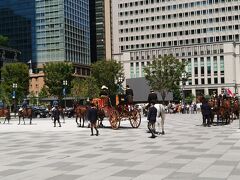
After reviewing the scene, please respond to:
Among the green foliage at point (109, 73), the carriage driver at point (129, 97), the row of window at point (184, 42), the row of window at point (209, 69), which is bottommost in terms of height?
the carriage driver at point (129, 97)

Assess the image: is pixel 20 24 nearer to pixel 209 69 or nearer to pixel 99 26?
pixel 99 26

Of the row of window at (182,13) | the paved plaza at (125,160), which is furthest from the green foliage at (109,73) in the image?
the paved plaza at (125,160)

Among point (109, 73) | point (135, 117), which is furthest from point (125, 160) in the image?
point (109, 73)

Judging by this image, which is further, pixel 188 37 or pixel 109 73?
pixel 188 37

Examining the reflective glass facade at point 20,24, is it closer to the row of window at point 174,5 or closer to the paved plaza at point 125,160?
the row of window at point 174,5

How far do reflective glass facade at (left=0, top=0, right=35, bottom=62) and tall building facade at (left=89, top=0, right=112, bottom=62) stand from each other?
3576 cm

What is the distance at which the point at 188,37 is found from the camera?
426ft

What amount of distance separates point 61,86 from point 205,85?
173 feet

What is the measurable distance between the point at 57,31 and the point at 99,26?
44.0 metres

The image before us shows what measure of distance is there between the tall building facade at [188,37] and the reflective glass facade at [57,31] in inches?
601

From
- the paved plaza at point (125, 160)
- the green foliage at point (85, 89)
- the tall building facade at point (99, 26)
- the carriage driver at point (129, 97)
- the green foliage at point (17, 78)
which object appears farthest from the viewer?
the tall building facade at point (99, 26)

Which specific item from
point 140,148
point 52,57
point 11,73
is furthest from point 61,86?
point 140,148

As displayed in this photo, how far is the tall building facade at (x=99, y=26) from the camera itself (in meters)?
162

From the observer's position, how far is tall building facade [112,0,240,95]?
123625mm
